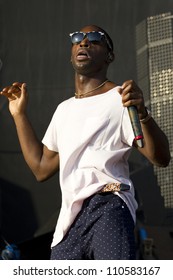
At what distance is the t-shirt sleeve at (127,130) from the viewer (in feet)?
9.78

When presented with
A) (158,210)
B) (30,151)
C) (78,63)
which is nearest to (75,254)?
(30,151)

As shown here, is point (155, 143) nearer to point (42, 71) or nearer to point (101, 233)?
point (101, 233)

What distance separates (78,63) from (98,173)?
492 mm

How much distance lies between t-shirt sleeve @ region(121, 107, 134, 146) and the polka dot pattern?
218 millimetres

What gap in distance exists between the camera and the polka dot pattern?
2846 millimetres

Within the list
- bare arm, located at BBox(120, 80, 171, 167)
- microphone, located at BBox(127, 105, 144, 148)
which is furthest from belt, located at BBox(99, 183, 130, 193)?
microphone, located at BBox(127, 105, 144, 148)

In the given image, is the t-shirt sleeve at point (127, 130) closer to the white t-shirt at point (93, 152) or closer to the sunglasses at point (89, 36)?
the white t-shirt at point (93, 152)

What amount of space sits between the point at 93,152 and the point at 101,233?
0.31 m

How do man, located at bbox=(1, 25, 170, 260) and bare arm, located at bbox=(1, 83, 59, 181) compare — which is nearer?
man, located at bbox=(1, 25, 170, 260)

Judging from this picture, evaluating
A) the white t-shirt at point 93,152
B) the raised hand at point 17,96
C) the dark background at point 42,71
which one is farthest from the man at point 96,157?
the dark background at point 42,71

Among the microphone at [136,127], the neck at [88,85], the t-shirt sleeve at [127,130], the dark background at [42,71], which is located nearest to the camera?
the microphone at [136,127]

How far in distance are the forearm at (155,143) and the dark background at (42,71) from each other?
1.89 metres

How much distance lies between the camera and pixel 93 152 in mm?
2969

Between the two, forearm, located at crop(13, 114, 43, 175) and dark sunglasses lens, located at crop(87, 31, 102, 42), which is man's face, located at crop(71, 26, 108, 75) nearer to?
dark sunglasses lens, located at crop(87, 31, 102, 42)
